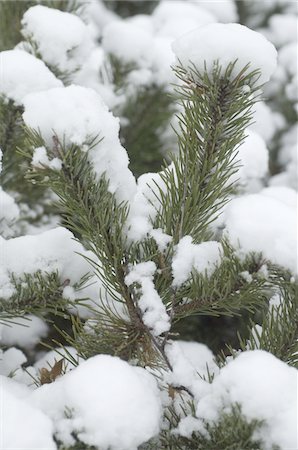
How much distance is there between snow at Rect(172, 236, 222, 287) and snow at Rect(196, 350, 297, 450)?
21 cm

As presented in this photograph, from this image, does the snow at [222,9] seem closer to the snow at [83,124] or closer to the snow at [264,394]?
the snow at [83,124]

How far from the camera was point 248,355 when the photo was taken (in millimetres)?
985

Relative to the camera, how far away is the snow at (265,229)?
104 cm

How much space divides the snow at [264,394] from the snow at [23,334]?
90 centimetres

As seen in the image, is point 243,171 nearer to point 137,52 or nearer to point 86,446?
point 137,52

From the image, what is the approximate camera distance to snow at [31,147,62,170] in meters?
1.00

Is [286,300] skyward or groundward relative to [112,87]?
groundward

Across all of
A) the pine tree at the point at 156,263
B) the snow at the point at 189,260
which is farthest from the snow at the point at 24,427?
the snow at the point at 189,260

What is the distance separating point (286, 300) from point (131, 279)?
30 centimetres

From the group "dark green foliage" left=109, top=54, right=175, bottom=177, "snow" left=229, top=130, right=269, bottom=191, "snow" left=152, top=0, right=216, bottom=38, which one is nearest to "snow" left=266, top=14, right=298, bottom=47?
"snow" left=152, top=0, right=216, bottom=38

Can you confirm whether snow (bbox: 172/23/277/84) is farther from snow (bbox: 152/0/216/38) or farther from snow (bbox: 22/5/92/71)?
snow (bbox: 152/0/216/38)

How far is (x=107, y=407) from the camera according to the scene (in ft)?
3.08

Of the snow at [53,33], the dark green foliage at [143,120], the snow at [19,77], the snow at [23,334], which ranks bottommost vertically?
the snow at [23,334]

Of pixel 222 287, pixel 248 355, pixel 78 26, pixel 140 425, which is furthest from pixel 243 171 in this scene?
pixel 140 425
